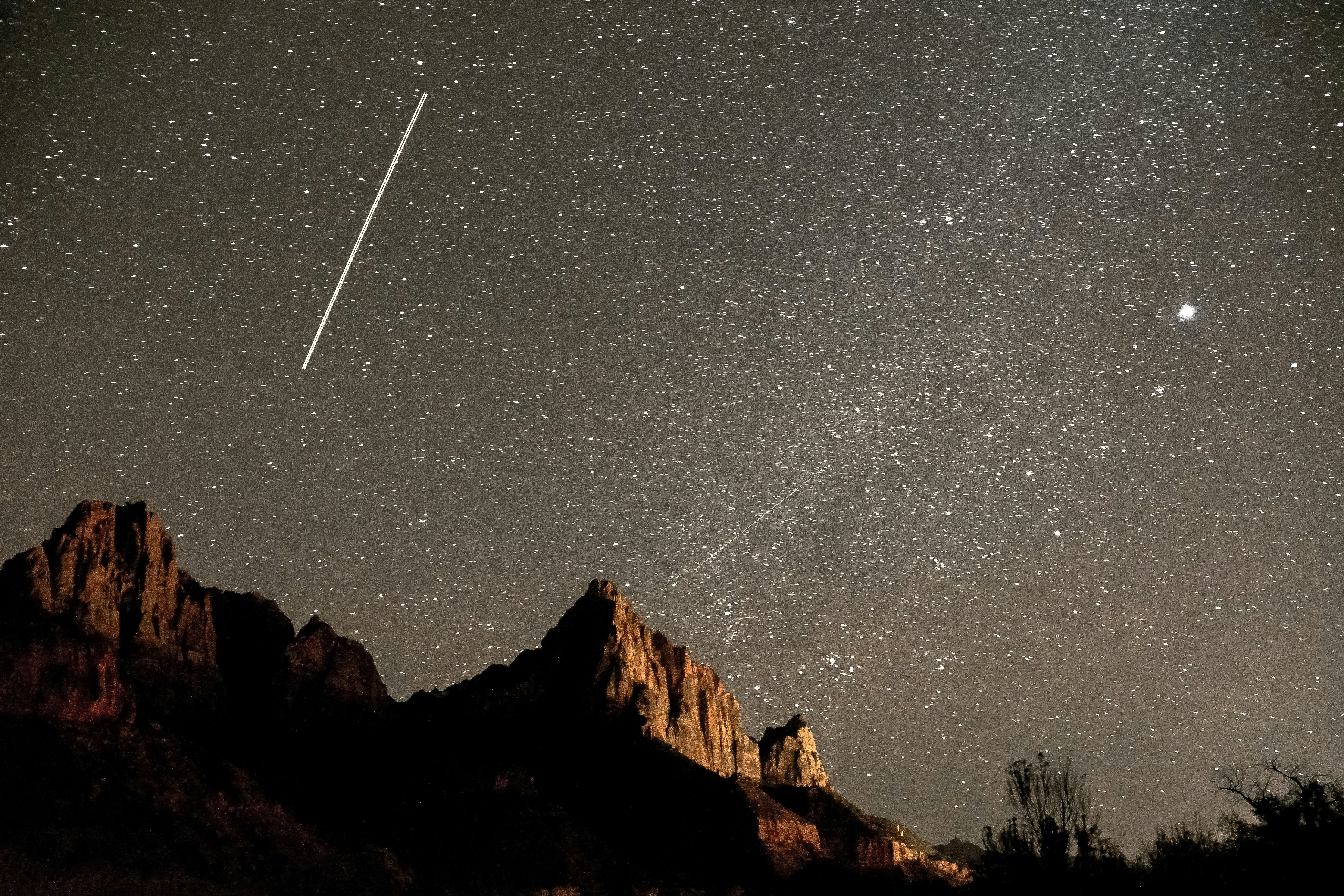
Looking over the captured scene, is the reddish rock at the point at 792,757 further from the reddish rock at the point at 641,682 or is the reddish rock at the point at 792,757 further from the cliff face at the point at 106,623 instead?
the cliff face at the point at 106,623

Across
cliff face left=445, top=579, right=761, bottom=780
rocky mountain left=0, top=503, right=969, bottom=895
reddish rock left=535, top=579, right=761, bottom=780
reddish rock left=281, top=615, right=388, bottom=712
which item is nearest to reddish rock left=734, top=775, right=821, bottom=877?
rocky mountain left=0, top=503, right=969, bottom=895

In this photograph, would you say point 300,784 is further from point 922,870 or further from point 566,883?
point 922,870

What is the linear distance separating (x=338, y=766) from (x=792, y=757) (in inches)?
2822

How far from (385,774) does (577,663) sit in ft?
112

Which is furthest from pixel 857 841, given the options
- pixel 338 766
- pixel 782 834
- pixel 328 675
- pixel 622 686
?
pixel 328 675

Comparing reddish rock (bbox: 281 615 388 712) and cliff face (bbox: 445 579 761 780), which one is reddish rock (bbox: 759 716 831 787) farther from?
reddish rock (bbox: 281 615 388 712)

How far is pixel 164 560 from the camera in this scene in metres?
86.9

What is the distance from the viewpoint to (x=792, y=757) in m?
132

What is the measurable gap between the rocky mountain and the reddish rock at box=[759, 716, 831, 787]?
13861 millimetres

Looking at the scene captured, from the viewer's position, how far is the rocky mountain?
52.8m

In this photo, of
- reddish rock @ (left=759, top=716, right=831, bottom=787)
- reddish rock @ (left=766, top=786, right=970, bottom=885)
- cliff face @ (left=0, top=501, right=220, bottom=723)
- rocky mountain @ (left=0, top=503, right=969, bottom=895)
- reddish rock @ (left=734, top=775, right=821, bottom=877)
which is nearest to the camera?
rocky mountain @ (left=0, top=503, right=969, bottom=895)

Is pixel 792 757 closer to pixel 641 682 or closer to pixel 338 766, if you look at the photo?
pixel 641 682

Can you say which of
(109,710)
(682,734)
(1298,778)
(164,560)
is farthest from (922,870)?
(164,560)

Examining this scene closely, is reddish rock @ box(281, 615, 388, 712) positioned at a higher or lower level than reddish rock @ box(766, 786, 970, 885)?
higher
